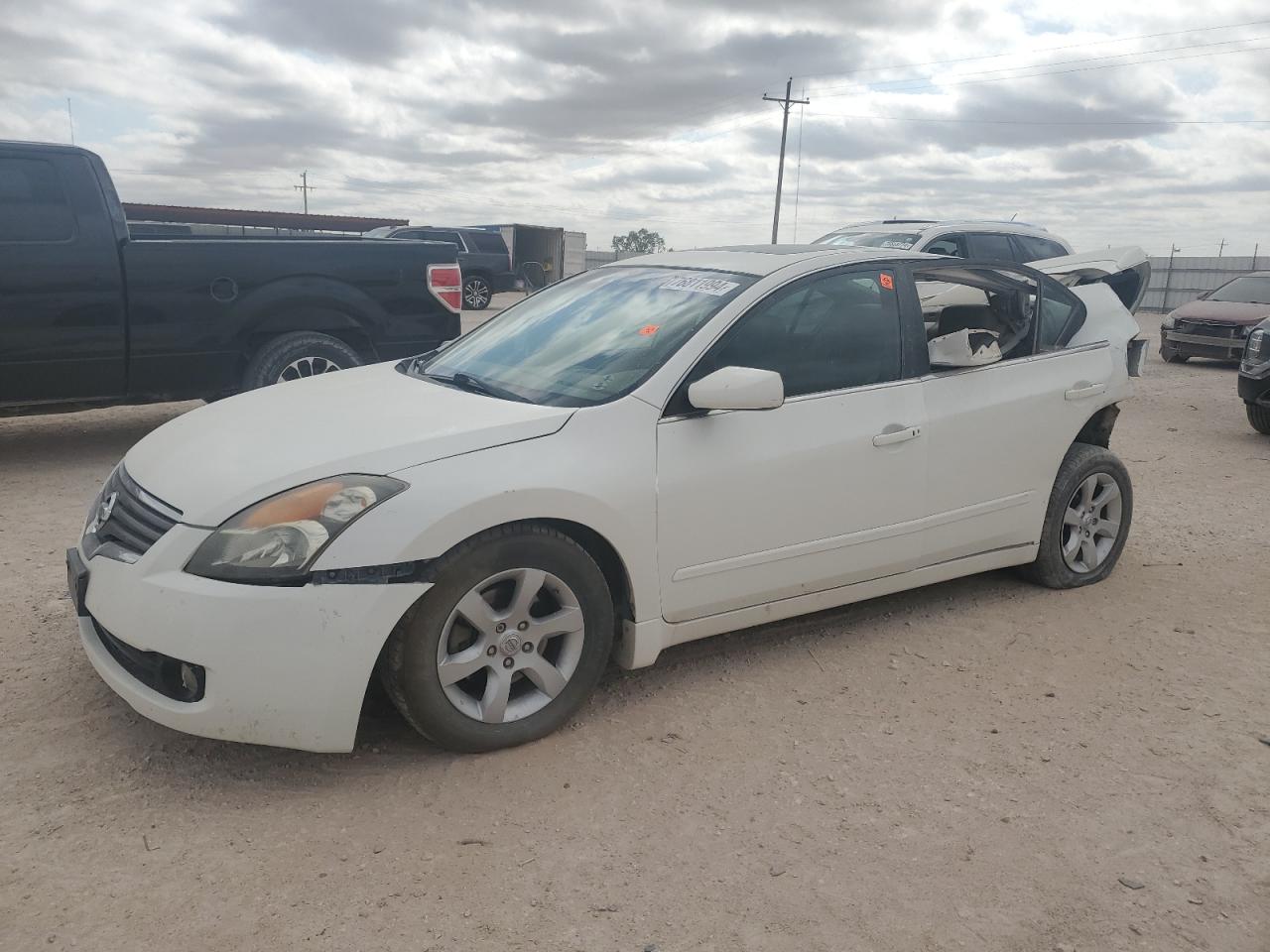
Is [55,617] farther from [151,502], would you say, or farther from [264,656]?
[264,656]

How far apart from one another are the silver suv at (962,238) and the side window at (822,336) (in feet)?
21.7

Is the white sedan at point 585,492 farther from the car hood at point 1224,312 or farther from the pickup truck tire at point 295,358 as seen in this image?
the car hood at point 1224,312

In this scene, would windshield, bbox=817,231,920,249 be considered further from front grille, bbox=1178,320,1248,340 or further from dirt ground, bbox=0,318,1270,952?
dirt ground, bbox=0,318,1270,952

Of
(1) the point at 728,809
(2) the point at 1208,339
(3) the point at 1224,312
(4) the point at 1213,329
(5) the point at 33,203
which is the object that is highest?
(5) the point at 33,203

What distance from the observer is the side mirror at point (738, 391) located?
337 centimetres

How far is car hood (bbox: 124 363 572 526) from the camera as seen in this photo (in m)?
3.01

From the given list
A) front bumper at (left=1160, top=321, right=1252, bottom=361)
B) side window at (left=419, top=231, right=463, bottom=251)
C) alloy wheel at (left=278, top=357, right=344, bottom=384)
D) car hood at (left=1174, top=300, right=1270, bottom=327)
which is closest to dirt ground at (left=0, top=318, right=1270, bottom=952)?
alloy wheel at (left=278, top=357, right=344, bottom=384)

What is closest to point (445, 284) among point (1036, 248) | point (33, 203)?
point (33, 203)

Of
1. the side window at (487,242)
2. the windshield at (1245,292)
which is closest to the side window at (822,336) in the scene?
the windshield at (1245,292)

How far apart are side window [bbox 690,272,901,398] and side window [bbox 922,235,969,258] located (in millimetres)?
6928

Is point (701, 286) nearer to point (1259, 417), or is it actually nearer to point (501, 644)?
point (501, 644)

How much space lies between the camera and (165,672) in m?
2.93

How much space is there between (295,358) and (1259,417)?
8351mm

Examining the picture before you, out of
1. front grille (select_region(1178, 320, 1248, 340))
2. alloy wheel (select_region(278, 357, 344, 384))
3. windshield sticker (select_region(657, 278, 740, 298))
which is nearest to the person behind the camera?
windshield sticker (select_region(657, 278, 740, 298))
